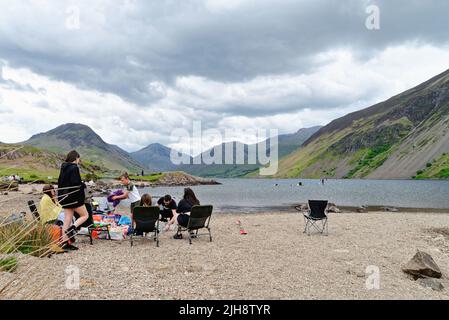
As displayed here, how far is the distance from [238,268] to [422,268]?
15.0 ft

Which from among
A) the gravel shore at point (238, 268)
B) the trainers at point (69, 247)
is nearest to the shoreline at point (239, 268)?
the gravel shore at point (238, 268)

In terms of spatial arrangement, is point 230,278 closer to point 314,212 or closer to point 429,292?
point 429,292

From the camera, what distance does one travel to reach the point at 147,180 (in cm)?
12594

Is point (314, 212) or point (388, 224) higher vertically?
point (314, 212)

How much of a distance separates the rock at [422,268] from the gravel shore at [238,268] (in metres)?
0.27

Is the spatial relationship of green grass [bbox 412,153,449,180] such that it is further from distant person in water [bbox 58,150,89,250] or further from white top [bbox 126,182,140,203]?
distant person in water [bbox 58,150,89,250]

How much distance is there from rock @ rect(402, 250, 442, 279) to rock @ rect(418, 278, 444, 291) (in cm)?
36

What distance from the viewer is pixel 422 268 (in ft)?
29.1

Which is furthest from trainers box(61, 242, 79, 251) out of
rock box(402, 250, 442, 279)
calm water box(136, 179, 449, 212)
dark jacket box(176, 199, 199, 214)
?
calm water box(136, 179, 449, 212)

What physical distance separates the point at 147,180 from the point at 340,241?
11674 centimetres

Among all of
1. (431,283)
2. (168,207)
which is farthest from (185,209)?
(431,283)

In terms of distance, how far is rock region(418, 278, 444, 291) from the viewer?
8.09 metres

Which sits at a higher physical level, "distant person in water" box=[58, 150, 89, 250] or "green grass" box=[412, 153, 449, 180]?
"distant person in water" box=[58, 150, 89, 250]
